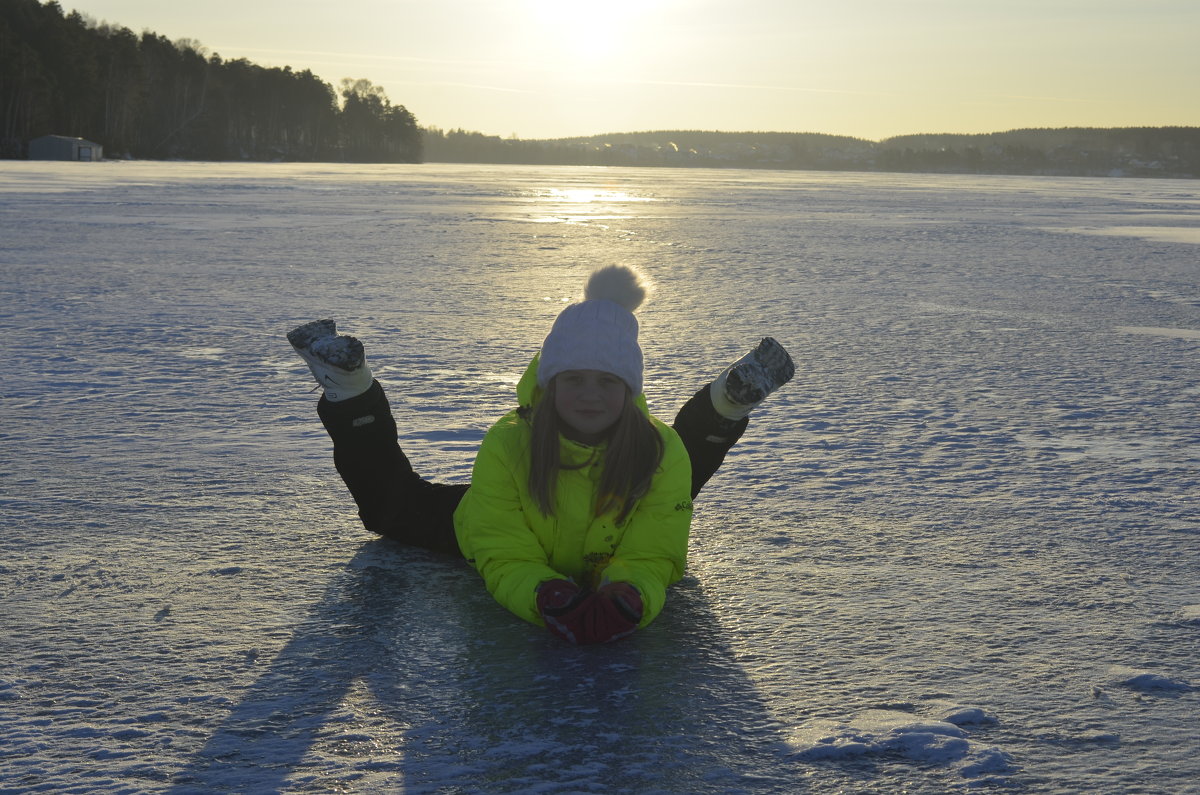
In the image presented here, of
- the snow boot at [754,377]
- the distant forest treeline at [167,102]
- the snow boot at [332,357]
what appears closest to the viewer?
the snow boot at [332,357]

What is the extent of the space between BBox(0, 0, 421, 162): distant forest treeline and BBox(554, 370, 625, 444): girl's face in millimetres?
68425

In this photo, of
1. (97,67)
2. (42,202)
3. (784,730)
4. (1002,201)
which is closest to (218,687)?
(784,730)

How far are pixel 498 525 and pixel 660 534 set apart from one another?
1.12 feet

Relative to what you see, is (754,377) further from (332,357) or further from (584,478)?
(332,357)

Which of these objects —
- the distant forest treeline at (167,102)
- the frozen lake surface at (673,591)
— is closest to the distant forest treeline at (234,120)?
the distant forest treeline at (167,102)

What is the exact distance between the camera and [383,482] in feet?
9.34

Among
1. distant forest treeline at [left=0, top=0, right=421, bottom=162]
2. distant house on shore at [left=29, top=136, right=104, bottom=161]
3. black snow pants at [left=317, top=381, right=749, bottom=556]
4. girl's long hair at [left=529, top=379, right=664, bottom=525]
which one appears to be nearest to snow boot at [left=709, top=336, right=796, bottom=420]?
girl's long hair at [left=529, top=379, right=664, bottom=525]

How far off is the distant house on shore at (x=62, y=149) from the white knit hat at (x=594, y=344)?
2527 inches

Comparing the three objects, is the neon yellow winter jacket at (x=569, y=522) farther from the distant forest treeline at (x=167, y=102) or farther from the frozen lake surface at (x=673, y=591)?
the distant forest treeline at (x=167, y=102)

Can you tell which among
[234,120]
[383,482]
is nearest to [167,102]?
[234,120]

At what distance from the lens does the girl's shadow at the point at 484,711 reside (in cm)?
166

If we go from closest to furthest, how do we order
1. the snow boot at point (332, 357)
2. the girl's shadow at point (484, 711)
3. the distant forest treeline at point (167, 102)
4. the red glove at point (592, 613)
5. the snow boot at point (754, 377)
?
the girl's shadow at point (484, 711)
the red glove at point (592, 613)
the snow boot at point (332, 357)
the snow boot at point (754, 377)
the distant forest treeline at point (167, 102)

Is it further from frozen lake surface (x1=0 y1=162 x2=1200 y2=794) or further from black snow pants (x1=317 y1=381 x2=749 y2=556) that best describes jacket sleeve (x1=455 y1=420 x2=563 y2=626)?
black snow pants (x1=317 y1=381 x2=749 y2=556)

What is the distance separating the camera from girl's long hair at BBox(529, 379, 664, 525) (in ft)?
7.92
